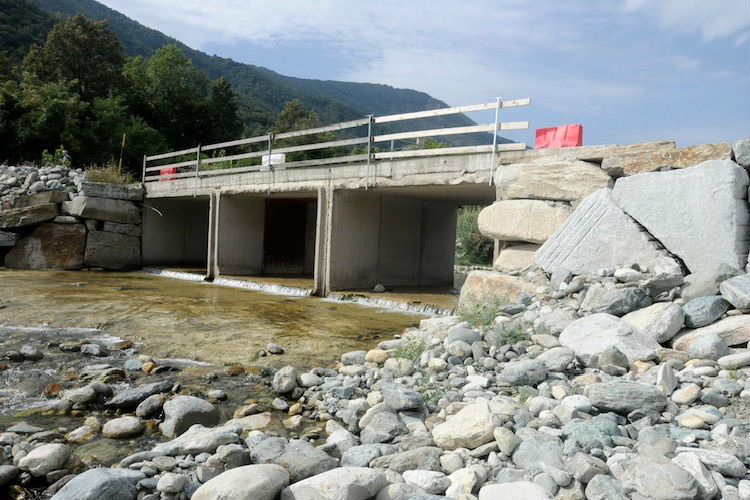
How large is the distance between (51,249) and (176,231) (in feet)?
14.3

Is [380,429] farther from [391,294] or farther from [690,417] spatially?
[391,294]

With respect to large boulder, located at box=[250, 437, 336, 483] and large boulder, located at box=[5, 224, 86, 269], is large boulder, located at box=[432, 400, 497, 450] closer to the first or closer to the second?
large boulder, located at box=[250, 437, 336, 483]

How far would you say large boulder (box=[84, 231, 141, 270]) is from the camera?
1628 cm

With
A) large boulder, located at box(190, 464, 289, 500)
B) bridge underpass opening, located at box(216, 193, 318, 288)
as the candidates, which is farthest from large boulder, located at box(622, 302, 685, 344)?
bridge underpass opening, located at box(216, 193, 318, 288)

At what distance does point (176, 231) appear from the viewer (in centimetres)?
1919

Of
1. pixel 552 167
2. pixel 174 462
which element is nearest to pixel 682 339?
pixel 552 167

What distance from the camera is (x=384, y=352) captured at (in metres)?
5.63

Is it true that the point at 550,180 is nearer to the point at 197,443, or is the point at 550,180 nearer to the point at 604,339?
the point at 604,339

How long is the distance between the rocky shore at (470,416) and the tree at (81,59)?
32543mm

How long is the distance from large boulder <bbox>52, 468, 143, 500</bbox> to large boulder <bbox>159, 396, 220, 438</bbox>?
974 millimetres

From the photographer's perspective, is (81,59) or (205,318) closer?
(205,318)

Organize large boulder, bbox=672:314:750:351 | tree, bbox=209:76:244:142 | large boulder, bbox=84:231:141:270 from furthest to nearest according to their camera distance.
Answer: tree, bbox=209:76:244:142
large boulder, bbox=84:231:141:270
large boulder, bbox=672:314:750:351

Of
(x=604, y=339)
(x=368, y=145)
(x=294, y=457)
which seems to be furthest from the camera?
(x=368, y=145)

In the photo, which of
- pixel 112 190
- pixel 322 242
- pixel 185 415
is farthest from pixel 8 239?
pixel 185 415
